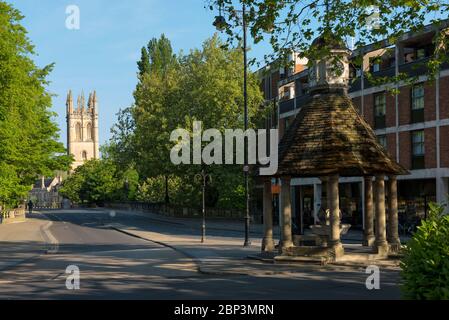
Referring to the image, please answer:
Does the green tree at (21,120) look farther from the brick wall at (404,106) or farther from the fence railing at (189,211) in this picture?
the brick wall at (404,106)

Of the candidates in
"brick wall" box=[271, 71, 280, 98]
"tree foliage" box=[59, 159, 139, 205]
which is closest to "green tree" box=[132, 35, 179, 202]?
"brick wall" box=[271, 71, 280, 98]

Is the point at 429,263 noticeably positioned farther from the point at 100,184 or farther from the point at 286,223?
the point at 100,184

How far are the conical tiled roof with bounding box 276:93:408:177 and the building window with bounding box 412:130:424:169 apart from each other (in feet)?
66.1

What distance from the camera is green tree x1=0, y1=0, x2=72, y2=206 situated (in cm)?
3988

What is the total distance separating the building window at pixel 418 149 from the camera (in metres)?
39.9

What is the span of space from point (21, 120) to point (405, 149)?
30063mm

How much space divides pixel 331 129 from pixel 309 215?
2986cm

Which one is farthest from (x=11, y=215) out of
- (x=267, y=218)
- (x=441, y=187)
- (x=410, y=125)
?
(x=267, y=218)

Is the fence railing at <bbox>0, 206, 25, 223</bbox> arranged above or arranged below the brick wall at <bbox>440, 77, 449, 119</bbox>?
below

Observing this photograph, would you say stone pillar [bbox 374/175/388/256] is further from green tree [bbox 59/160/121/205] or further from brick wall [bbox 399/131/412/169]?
green tree [bbox 59/160/121/205]

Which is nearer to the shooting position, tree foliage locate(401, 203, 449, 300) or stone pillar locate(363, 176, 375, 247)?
tree foliage locate(401, 203, 449, 300)

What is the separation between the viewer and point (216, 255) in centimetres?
2323

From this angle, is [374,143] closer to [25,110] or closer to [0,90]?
[0,90]

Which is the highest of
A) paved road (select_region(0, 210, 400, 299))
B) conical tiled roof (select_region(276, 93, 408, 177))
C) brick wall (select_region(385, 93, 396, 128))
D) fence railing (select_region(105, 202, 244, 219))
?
brick wall (select_region(385, 93, 396, 128))
